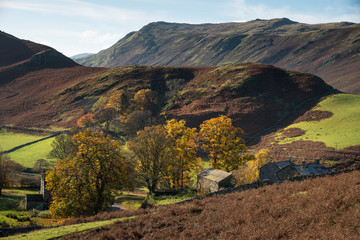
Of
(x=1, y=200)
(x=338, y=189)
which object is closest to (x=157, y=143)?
(x=1, y=200)

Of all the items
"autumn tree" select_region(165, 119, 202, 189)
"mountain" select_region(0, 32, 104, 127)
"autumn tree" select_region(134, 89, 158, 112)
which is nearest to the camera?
"autumn tree" select_region(165, 119, 202, 189)

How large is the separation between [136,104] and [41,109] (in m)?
52.7

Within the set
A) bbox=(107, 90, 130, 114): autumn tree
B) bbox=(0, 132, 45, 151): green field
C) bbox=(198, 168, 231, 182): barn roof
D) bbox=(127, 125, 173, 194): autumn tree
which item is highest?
bbox=(107, 90, 130, 114): autumn tree

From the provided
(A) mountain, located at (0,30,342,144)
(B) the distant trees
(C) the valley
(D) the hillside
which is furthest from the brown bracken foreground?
(D) the hillside

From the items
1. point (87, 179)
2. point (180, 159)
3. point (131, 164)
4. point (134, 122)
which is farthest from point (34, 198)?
point (134, 122)

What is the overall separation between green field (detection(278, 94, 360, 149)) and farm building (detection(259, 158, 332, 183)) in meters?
21.3

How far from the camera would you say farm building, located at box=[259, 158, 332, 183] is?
39062mm

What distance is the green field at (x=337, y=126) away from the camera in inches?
2419

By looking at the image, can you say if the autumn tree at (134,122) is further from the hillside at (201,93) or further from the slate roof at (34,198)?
the slate roof at (34,198)

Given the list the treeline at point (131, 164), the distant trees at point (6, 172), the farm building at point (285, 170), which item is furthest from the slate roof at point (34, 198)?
the farm building at point (285, 170)

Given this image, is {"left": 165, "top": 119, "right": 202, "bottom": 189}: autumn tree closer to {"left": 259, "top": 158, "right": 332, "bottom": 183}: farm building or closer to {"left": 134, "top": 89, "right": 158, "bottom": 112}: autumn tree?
{"left": 259, "top": 158, "right": 332, "bottom": 183}: farm building

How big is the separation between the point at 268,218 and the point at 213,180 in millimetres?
23205

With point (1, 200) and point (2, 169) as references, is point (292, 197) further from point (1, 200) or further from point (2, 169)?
point (2, 169)

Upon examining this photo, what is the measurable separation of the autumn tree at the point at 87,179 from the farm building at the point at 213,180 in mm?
12756
